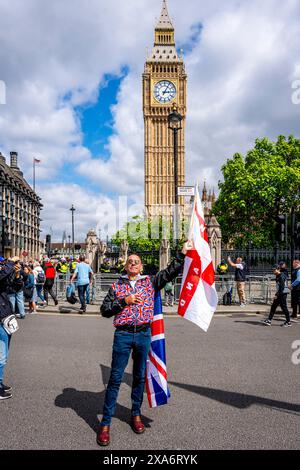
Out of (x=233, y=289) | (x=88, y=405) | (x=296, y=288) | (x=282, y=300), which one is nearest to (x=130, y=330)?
(x=88, y=405)

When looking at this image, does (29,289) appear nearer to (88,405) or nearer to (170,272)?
(88,405)

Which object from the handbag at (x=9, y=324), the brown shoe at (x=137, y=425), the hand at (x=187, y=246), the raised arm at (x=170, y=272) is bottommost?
the brown shoe at (x=137, y=425)

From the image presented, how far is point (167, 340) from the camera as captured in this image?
8344 mm

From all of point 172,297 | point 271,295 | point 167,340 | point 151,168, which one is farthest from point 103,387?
point 151,168

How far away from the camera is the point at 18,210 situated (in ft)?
220

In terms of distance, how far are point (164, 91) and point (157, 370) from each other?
83950 mm

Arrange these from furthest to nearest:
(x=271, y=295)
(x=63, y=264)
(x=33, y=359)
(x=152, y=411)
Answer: (x=63, y=264)
(x=271, y=295)
(x=33, y=359)
(x=152, y=411)

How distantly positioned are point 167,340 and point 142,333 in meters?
4.64

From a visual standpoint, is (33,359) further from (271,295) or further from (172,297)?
(271,295)

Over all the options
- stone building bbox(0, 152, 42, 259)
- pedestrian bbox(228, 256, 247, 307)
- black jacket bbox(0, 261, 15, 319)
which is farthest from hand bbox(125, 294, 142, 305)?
stone building bbox(0, 152, 42, 259)

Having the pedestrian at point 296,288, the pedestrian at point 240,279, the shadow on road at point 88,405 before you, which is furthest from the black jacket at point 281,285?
→ the shadow on road at point 88,405

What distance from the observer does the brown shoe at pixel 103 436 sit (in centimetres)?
363

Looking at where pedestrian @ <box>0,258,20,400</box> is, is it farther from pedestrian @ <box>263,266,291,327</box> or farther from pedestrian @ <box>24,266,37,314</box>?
pedestrian @ <box>263,266,291,327</box>

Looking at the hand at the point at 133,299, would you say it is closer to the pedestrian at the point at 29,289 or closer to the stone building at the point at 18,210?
the pedestrian at the point at 29,289
